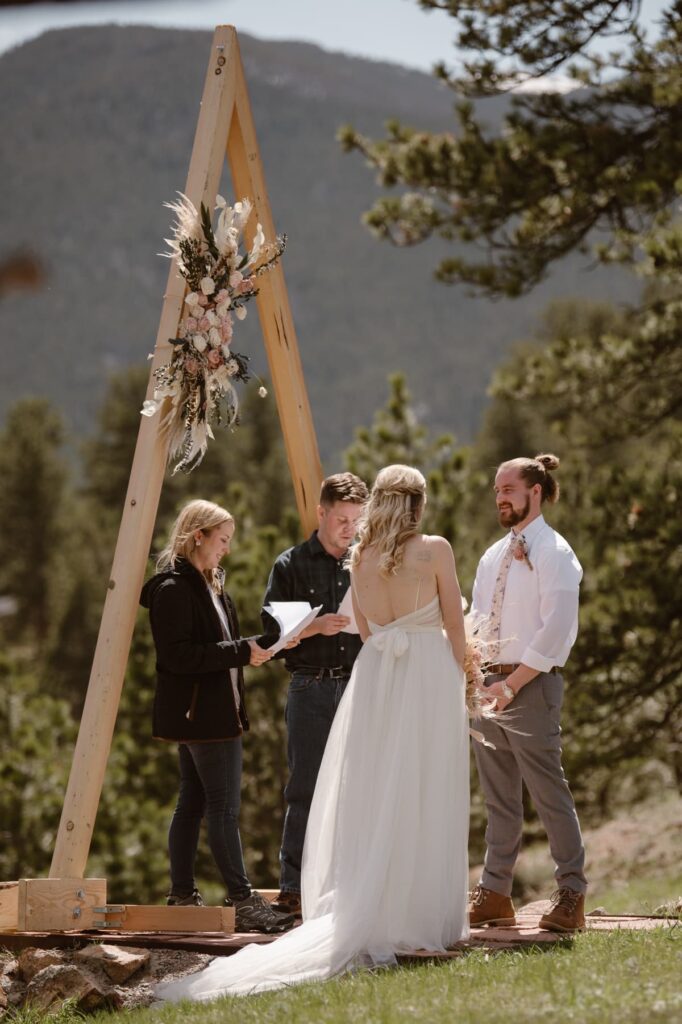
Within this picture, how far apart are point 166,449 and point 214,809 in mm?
1865

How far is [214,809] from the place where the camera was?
5723mm

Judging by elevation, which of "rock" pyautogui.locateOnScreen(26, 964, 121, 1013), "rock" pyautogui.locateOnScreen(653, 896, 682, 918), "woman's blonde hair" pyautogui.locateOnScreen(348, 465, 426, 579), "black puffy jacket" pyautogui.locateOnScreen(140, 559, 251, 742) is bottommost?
"rock" pyautogui.locateOnScreen(26, 964, 121, 1013)

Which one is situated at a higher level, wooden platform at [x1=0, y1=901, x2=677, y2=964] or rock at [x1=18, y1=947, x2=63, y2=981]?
wooden platform at [x1=0, y1=901, x2=677, y2=964]

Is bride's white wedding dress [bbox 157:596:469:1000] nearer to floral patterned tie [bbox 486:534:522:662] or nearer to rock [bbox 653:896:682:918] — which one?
floral patterned tie [bbox 486:534:522:662]

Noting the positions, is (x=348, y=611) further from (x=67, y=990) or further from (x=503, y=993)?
(x=503, y=993)

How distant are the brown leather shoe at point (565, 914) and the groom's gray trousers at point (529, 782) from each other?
0.04 metres

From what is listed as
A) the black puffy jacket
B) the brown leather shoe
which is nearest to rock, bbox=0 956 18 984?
the black puffy jacket

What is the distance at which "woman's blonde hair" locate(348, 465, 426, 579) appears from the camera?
5141 mm

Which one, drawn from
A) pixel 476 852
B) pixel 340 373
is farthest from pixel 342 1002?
pixel 340 373

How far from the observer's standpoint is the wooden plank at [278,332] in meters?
7.01

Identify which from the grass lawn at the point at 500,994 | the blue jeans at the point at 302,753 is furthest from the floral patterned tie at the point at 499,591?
the grass lawn at the point at 500,994

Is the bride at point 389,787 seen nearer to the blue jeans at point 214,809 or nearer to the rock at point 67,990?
the rock at point 67,990

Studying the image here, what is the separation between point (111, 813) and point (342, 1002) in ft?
43.4

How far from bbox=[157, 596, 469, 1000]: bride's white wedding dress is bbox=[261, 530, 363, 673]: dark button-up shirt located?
30.9 inches
